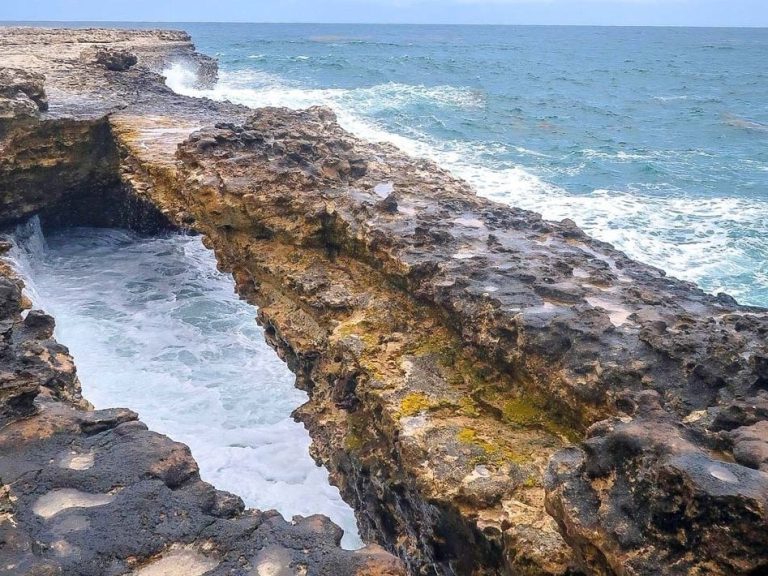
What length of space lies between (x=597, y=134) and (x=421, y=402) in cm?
2225

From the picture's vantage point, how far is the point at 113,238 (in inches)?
560

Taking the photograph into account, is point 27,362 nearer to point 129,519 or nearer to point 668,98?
point 129,519

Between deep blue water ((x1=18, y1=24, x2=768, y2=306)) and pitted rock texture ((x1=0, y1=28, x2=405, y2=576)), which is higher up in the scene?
pitted rock texture ((x1=0, y1=28, x2=405, y2=576))

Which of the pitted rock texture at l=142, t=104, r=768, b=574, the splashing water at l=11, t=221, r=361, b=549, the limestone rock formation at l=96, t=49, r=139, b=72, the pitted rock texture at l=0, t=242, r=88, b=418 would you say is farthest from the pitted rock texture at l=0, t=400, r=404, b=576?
the limestone rock formation at l=96, t=49, r=139, b=72

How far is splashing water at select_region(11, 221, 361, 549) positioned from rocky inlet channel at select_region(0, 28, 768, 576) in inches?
44.7

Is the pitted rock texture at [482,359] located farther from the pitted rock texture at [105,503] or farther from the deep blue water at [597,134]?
the deep blue water at [597,134]

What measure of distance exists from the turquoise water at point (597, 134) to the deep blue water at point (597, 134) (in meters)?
0.06

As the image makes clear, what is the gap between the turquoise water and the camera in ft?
48.0

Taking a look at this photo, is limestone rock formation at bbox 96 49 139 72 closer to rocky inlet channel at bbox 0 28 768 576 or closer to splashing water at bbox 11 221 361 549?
splashing water at bbox 11 221 361 549

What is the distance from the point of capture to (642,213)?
52.0 ft

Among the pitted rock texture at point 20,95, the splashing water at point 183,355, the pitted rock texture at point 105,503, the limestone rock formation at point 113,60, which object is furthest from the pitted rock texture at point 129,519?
the limestone rock formation at point 113,60

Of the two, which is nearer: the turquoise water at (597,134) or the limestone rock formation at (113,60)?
the turquoise water at (597,134)

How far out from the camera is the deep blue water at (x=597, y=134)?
14.6 m

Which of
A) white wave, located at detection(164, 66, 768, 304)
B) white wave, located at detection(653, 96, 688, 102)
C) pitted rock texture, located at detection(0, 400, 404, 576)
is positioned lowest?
white wave, located at detection(164, 66, 768, 304)
